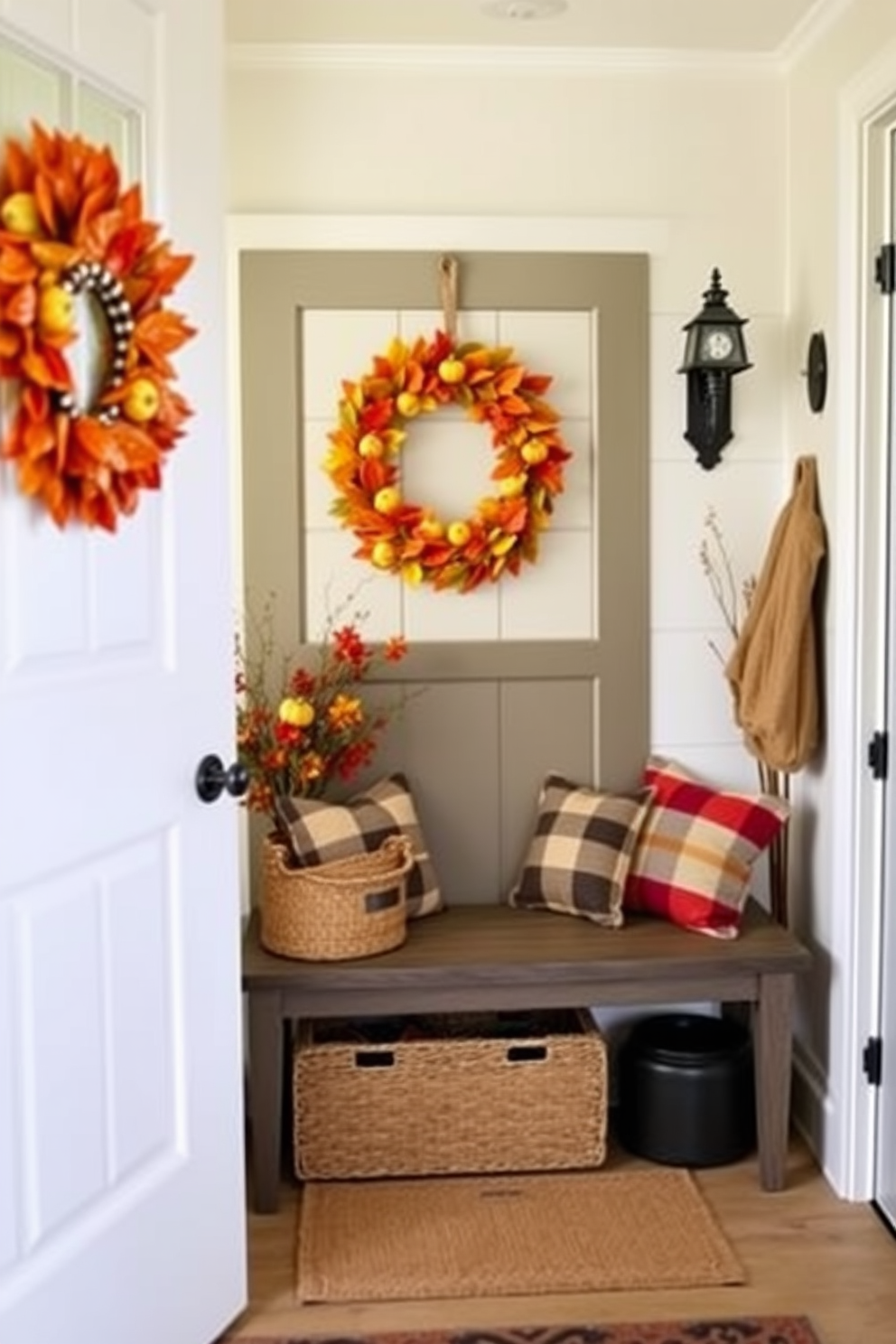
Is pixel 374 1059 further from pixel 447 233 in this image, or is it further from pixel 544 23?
pixel 544 23

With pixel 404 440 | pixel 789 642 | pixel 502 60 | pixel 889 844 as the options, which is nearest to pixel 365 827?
pixel 404 440

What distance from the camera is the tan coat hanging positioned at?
316 cm

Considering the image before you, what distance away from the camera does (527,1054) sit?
3.18 metres

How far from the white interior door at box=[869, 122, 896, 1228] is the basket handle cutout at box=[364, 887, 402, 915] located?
983mm

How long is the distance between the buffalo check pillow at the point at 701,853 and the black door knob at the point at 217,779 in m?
1.14

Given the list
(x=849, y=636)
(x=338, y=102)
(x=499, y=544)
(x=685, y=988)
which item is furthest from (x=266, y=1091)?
(x=338, y=102)

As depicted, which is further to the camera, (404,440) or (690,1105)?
(404,440)

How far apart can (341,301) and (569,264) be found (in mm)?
517

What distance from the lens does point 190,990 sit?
2482 millimetres

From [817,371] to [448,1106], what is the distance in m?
1.73

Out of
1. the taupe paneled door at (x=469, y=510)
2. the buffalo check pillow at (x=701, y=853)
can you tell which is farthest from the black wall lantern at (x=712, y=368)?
the buffalo check pillow at (x=701, y=853)

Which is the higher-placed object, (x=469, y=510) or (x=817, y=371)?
(x=817, y=371)

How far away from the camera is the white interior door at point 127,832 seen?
2107 millimetres

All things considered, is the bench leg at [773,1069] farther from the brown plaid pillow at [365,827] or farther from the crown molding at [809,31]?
the crown molding at [809,31]
